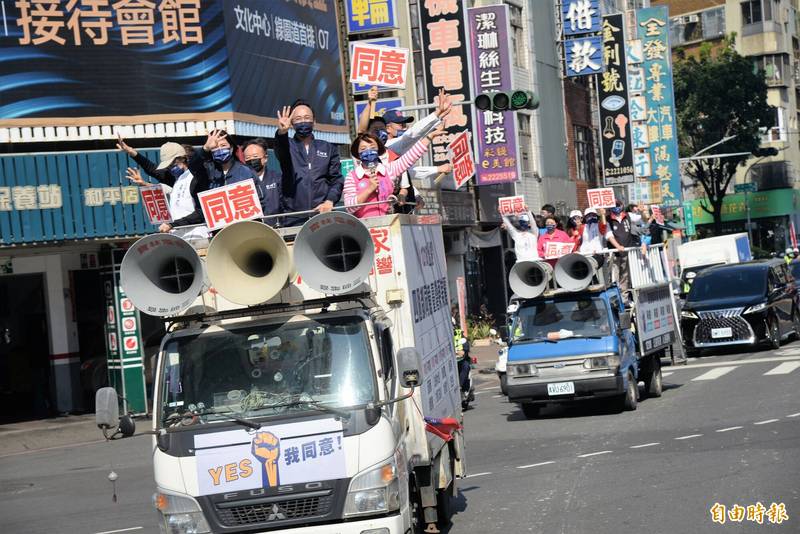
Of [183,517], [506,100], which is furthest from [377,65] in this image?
[183,517]

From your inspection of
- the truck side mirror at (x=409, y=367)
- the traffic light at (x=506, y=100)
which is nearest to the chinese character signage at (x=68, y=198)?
the traffic light at (x=506, y=100)

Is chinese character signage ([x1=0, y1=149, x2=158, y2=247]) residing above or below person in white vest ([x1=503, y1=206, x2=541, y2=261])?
above

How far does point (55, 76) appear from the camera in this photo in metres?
25.1

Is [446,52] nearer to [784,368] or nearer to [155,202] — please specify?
[784,368]

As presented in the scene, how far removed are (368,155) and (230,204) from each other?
1.88m

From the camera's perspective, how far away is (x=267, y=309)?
29.2 feet

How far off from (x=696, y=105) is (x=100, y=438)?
5213 centimetres

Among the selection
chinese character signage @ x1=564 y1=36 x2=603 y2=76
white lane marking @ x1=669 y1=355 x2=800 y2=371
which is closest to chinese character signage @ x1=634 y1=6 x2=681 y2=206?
chinese character signage @ x1=564 y1=36 x2=603 y2=76

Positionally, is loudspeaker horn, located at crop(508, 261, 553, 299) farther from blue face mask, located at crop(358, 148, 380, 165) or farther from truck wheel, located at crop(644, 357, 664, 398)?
blue face mask, located at crop(358, 148, 380, 165)

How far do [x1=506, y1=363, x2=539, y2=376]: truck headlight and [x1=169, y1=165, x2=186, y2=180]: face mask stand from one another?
814cm

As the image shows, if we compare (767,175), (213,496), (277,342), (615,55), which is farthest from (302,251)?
(767,175)

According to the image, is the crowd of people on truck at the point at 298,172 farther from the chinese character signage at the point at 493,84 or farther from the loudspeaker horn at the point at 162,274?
the chinese character signage at the point at 493,84

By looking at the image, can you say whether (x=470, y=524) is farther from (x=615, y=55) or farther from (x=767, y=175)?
(x=767, y=175)

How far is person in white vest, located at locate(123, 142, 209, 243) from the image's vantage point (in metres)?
10.1
